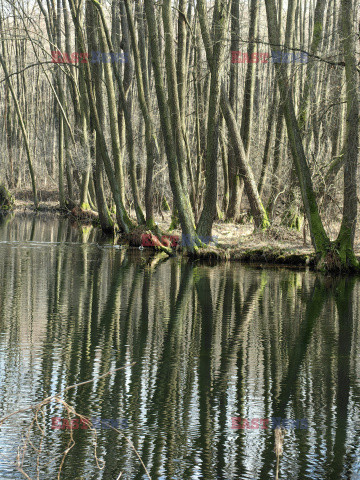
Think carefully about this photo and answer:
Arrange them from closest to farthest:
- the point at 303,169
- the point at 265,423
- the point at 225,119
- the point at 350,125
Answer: the point at 265,423, the point at 350,125, the point at 303,169, the point at 225,119

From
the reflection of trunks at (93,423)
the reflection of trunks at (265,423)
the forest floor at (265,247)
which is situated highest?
the forest floor at (265,247)

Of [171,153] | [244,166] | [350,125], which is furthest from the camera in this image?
[244,166]

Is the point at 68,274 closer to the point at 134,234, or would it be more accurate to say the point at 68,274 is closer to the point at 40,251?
the point at 40,251

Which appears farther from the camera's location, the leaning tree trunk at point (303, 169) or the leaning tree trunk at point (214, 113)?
the leaning tree trunk at point (214, 113)

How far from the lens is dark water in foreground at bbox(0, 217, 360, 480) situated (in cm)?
483

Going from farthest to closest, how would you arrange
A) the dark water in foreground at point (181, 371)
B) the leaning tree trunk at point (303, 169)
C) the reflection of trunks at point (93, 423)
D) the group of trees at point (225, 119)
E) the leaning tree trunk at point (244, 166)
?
the leaning tree trunk at point (244, 166) → the leaning tree trunk at point (303, 169) → the group of trees at point (225, 119) → the reflection of trunks at point (93, 423) → the dark water in foreground at point (181, 371)

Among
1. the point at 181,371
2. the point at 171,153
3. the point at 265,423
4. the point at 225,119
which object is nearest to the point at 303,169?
the point at 171,153

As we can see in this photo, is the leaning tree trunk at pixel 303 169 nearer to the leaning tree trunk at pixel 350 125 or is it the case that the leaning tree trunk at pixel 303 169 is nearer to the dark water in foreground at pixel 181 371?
the leaning tree trunk at pixel 350 125

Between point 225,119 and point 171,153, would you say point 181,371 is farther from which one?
point 225,119

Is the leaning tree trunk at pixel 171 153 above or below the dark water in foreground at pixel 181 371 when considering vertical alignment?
above

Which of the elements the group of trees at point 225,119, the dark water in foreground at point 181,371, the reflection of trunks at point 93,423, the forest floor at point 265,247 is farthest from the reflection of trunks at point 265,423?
the forest floor at point 265,247

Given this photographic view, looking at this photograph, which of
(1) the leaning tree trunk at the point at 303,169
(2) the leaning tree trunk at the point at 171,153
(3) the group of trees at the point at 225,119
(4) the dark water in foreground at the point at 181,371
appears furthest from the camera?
(2) the leaning tree trunk at the point at 171,153

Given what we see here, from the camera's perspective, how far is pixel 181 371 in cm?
707

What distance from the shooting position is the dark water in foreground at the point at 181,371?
15.9 feet
